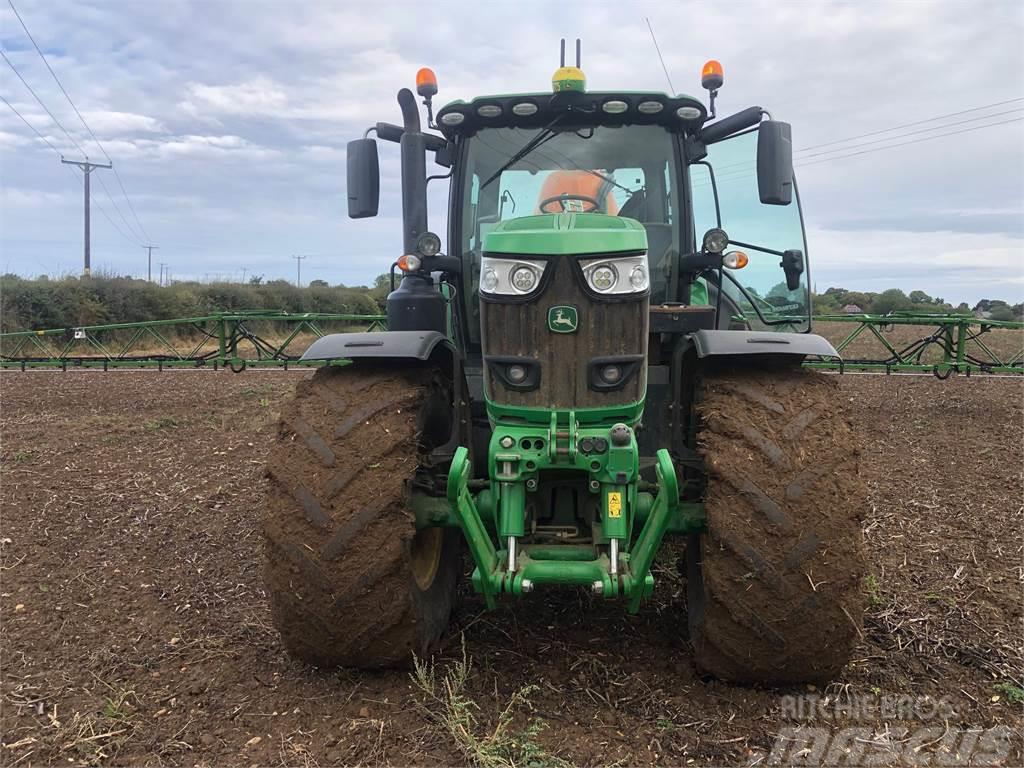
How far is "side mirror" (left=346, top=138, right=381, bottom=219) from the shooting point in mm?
4148

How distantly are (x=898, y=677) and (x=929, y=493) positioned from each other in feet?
11.1

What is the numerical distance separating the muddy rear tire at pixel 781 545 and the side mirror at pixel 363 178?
223 cm

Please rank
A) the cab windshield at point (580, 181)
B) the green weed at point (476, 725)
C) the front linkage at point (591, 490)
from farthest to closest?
the cab windshield at point (580, 181) < the front linkage at point (591, 490) < the green weed at point (476, 725)

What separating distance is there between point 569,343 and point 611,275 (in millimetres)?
310

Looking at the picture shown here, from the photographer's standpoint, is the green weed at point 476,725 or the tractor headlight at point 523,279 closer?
the green weed at point 476,725

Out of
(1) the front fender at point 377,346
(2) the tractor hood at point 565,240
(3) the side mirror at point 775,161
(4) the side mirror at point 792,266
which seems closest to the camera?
(2) the tractor hood at point 565,240

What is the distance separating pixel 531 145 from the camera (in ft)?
13.8

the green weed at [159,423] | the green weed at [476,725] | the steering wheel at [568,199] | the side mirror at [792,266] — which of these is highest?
the steering wheel at [568,199]

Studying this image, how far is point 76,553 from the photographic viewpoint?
4.85 m

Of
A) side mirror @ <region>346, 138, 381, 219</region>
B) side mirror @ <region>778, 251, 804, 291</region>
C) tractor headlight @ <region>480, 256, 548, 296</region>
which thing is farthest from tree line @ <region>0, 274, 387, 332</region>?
tractor headlight @ <region>480, 256, 548, 296</region>

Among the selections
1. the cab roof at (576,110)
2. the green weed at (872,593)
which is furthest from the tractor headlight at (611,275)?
the green weed at (872,593)

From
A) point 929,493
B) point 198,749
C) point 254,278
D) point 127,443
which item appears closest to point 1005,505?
point 929,493

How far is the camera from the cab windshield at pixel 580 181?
4.25 metres

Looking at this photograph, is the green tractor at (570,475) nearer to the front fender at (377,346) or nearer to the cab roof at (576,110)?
the front fender at (377,346)
